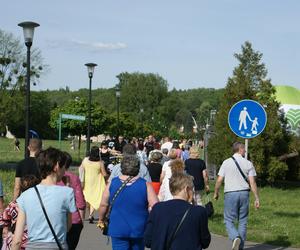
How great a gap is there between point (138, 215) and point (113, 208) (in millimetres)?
266

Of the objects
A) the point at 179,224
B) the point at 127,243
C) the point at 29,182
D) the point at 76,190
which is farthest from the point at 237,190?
the point at 179,224

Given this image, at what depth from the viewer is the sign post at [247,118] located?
11852mm

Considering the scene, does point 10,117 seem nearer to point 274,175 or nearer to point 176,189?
point 274,175

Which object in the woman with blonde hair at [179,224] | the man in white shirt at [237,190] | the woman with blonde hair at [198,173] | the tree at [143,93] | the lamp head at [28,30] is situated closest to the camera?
the woman with blonde hair at [179,224]

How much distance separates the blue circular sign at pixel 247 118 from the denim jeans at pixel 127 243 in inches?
223

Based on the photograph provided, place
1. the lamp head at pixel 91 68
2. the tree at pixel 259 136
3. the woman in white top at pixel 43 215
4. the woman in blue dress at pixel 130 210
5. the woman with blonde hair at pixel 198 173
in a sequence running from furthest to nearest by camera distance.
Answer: the lamp head at pixel 91 68 < the tree at pixel 259 136 < the woman with blonde hair at pixel 198 173 < the woman in blue dress at pixel 130 210 < the woman in white top at pixel 43 215

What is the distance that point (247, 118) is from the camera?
39.1ft

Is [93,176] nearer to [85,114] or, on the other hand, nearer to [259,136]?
[259,136]

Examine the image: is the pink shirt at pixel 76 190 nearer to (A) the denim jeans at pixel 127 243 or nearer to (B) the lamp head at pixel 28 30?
(A) the denim jeans at pixel 127 243

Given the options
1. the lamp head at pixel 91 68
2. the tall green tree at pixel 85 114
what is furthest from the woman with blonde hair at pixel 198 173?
the tall green tree at pixel 85 114

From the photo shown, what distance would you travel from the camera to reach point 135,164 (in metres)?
6.54

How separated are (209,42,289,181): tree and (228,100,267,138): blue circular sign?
10722 mm

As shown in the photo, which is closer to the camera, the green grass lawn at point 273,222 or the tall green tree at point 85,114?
the green grass lawn at point 273,222

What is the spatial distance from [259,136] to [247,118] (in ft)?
36.0
